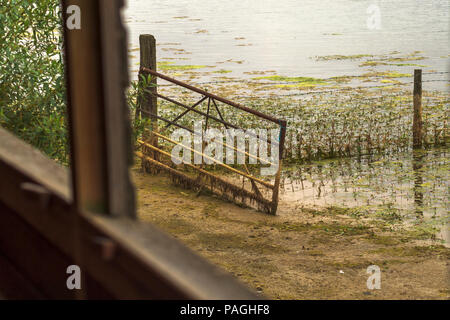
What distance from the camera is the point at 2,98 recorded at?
5.64 metres

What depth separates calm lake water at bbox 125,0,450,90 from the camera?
Result: 24155 millimetres

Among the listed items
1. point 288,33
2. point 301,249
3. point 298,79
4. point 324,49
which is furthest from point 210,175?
point 288,33

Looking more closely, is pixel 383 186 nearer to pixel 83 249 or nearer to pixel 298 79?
pixel 83 249

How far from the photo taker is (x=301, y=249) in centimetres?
750

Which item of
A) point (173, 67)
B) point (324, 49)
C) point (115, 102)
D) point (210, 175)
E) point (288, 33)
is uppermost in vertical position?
point (115, 102)

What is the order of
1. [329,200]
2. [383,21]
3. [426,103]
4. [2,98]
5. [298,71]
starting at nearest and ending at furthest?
[2,98]
[329,200]
[426,103]
[298,71]
[383,21]

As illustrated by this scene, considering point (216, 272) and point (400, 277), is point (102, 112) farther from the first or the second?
point (400, 277)

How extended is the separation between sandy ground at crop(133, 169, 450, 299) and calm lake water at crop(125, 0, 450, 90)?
33.8 feet

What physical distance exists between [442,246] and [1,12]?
17.6ft

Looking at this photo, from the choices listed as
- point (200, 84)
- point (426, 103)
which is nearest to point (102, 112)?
point (426, 103)

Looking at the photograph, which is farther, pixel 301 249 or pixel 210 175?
pixel 210 175

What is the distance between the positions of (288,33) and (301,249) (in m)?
28.0

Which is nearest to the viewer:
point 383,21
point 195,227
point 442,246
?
point 442,246

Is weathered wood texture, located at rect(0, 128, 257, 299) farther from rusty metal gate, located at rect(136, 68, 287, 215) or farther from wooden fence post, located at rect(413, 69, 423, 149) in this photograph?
wooden fence post, located at rect(413, 69, 423, 149)
